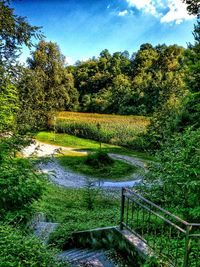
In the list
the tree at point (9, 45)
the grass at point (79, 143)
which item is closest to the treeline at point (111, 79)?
the grass at point (79, 143)

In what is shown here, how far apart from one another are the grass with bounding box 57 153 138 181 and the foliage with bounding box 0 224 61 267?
57.6 feet

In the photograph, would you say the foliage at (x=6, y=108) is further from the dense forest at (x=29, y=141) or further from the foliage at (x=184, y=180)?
the foliage at (x=184, y=180)

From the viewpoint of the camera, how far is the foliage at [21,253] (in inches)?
151

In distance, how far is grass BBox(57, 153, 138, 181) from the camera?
73.4 feet

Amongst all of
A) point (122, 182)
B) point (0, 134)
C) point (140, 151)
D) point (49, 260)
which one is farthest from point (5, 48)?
point (140, 151)

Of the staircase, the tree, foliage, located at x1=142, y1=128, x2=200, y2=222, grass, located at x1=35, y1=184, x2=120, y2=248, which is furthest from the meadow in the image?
the staircase

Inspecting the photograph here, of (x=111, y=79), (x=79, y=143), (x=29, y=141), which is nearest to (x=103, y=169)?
(x=79, y=143)

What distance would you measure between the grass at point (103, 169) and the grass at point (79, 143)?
4.61 m

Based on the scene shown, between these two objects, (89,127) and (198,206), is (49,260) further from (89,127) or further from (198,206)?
(89,127)

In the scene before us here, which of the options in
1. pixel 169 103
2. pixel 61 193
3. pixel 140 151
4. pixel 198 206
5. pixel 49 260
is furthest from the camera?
pixel 140 151

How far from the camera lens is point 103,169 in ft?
76.5

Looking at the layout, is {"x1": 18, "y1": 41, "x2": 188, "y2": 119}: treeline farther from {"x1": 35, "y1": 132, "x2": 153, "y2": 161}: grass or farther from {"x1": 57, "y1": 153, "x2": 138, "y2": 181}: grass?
{"x1": 57, "y1": 153, "x2": 138, "y2": 181}: grass

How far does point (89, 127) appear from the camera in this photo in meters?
40.0

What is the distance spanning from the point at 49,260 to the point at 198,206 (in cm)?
288
